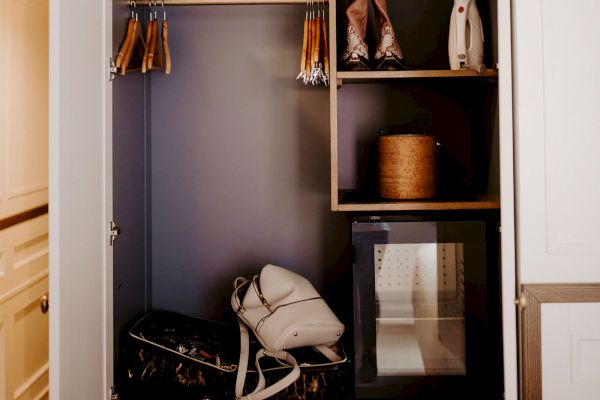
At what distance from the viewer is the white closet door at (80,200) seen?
1.57 m

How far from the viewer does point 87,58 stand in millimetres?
1756

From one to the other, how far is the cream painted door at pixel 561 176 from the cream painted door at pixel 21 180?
165cm

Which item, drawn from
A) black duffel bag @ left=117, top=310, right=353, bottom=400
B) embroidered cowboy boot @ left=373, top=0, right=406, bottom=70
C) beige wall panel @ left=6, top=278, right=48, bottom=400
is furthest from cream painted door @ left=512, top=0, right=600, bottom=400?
beige wall panel @ left=6, top=278, right=48, bottom=400

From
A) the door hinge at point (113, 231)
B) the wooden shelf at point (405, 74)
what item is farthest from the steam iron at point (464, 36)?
the door hinge at point (113, 231)

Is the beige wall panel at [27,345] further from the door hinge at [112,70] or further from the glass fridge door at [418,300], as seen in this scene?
the glass fridge door at [418,300]

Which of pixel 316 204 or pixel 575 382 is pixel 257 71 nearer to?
pixel 316 204

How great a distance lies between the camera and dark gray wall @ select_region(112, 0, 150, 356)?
208 cm

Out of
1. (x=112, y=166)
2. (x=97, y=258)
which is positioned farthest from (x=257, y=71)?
(x=97, y=258)

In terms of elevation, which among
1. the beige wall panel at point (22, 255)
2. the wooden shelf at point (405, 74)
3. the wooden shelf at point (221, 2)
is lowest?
the beige wall panel at point (22, 255)

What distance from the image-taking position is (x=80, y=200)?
171 centimetres

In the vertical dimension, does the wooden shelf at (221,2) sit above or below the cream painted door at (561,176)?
above

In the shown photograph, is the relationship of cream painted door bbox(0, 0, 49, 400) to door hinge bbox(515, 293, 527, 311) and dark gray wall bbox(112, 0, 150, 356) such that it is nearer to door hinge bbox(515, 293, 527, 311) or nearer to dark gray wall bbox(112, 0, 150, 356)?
dark gray wall bbox(112, 0, 150, 356)

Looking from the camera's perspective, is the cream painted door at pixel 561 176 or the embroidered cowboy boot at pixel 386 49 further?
the embroidered cowboy boot at pixel 386 49

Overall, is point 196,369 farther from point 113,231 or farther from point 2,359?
point 2,359
